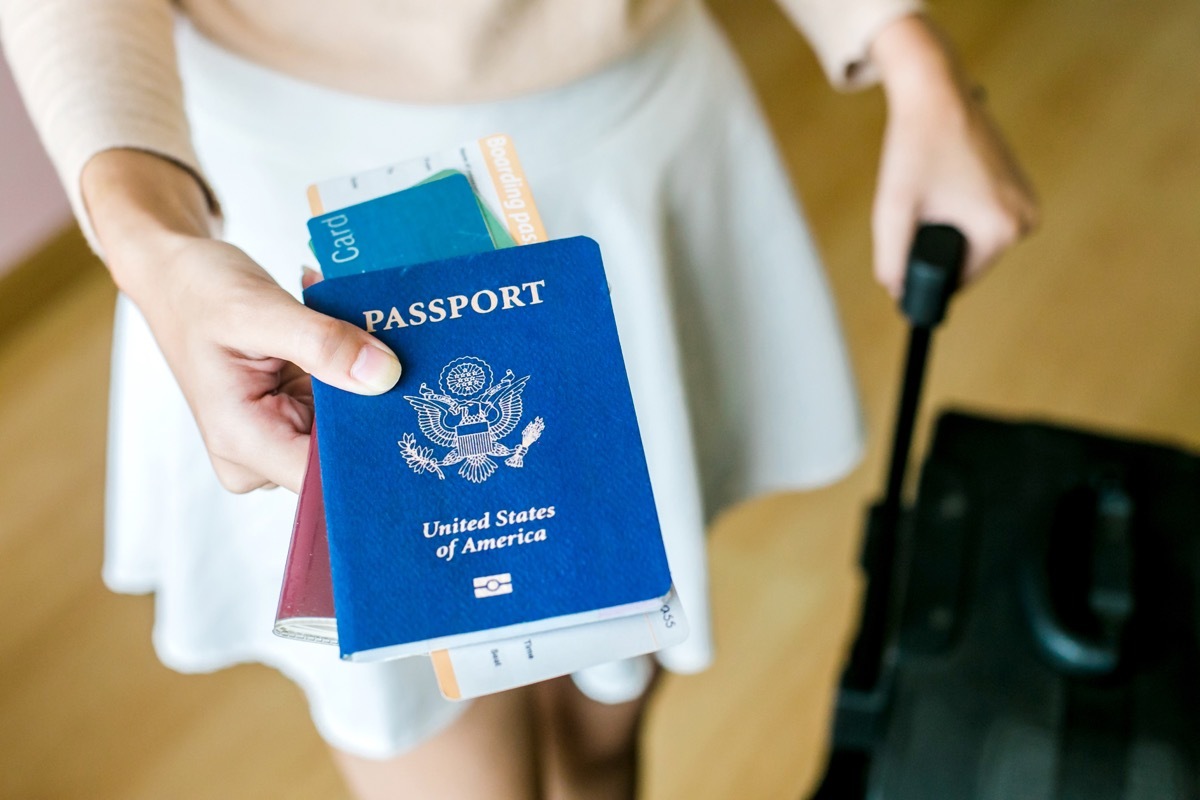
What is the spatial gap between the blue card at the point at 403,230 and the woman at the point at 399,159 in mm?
22

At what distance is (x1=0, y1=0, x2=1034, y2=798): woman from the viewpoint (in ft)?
1.27

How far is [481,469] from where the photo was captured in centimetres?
31

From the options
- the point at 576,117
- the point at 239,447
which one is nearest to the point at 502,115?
the point at 576,117

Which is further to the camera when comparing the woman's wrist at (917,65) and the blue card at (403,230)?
the woman's wrist at (917,65)

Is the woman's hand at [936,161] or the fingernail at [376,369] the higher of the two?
the fingernail at [376,369]

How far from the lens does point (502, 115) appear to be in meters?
0.50

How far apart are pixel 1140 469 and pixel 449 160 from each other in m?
0.78

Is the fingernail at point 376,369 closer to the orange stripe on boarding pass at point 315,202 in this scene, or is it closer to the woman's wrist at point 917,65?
the orange stripe on boarding pass at point 315,202

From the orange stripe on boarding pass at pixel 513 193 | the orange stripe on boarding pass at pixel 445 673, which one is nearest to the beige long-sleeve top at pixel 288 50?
the orange stripe on boarding pass at pixel 513 193

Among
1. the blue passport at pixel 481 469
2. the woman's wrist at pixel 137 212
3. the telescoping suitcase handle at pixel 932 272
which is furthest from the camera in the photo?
the telescoping suitcase handle at pixel 932 272

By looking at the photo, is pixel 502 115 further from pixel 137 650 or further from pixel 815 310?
pixel 137 650

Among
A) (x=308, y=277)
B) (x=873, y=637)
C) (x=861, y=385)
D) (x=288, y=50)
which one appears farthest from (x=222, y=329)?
(x=861, y=385)

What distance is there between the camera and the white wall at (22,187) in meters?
0.46

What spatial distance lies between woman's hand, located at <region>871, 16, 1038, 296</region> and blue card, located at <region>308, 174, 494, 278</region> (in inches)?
15.4
